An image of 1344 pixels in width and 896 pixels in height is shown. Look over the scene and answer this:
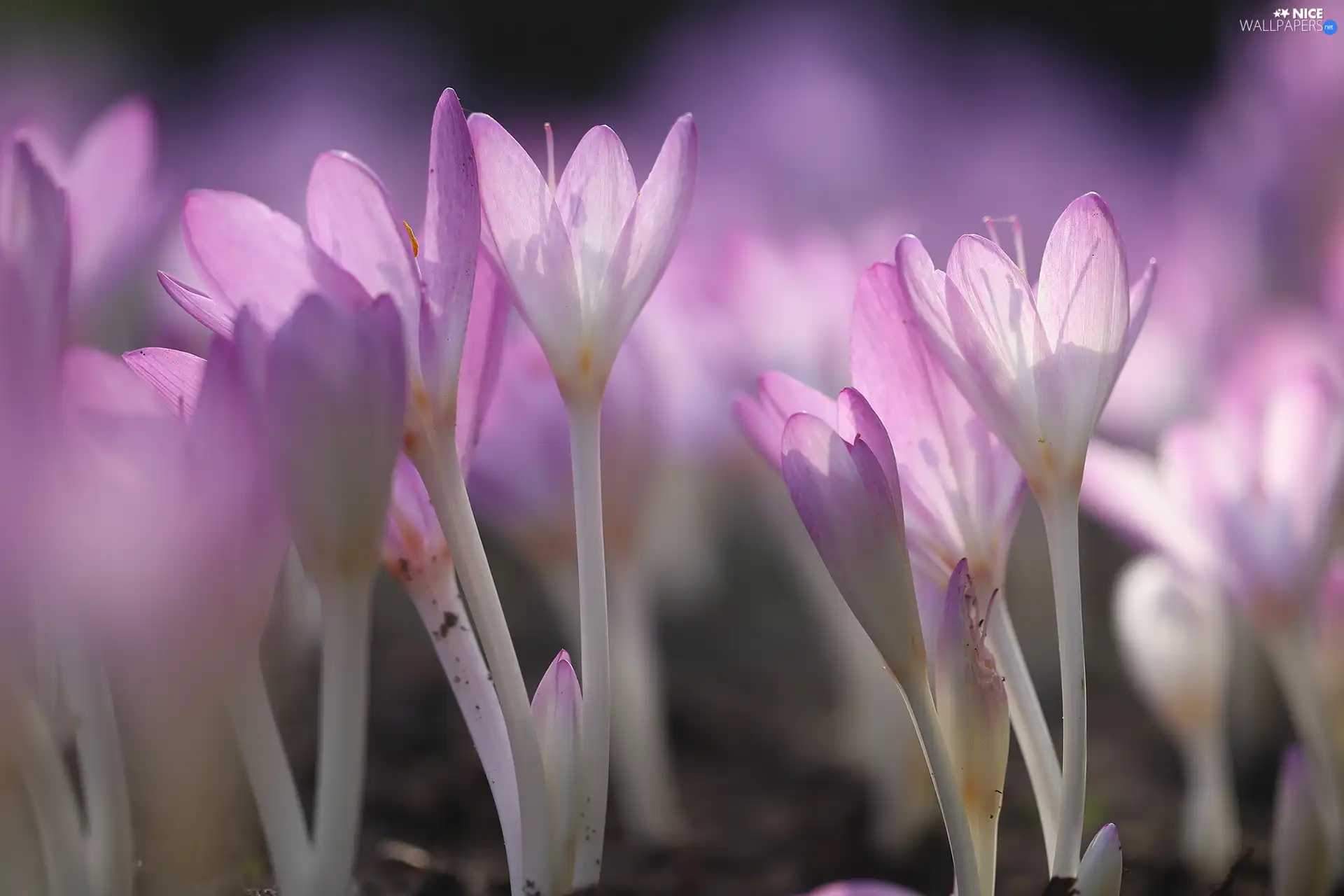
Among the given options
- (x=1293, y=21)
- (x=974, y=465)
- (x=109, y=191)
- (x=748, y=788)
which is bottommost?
(x=748, y=788)

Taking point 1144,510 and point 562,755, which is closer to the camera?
point 562,755

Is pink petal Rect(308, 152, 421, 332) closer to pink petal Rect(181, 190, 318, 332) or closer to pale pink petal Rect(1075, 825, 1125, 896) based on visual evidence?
pink petal Rect(181, 190, 318, 332)

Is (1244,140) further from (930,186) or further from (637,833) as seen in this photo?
(637,833)

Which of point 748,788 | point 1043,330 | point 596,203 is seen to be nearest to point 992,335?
point 1043,330

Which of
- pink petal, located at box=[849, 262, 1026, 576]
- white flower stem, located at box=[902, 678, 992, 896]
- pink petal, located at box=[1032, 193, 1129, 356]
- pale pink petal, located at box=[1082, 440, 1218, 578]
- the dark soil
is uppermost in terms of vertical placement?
pink petal, located at box=[1032, 193, 1129, 356]

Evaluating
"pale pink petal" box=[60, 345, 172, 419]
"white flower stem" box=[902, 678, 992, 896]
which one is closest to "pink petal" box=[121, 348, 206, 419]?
"pale pink petal" box=[60, 345, 172, 419]

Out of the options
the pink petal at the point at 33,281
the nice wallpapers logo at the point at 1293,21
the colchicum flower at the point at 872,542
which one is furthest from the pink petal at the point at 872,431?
the nice wallpapers logo at the point at 1293,21

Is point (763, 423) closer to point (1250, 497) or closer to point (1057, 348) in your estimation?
point (1057, 348)
